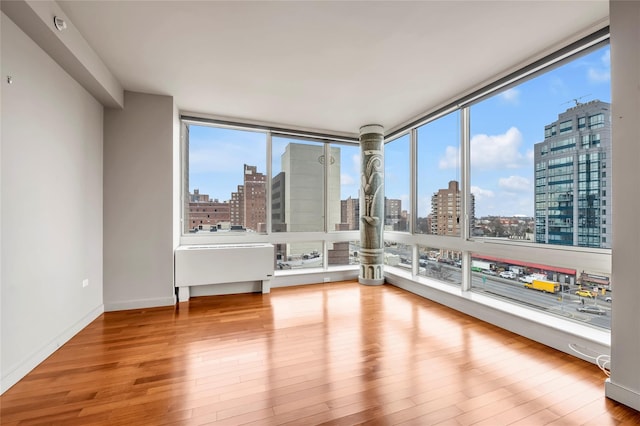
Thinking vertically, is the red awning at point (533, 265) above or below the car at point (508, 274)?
above

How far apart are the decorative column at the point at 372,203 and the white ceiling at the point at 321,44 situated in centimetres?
111

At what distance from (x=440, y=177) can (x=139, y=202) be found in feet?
14.2

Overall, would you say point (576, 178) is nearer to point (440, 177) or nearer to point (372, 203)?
point (440, 177)

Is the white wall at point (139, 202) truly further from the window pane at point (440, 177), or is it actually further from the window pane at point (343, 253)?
the window pane at point (440, 177)

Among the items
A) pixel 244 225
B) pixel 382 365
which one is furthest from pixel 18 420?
pixel 244 225

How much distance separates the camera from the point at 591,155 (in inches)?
95.9

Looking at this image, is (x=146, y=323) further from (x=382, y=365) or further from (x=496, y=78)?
(x=496, y=78)

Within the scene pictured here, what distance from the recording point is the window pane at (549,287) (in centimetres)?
243

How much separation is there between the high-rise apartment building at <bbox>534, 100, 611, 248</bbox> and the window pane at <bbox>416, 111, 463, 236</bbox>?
989 millimetres

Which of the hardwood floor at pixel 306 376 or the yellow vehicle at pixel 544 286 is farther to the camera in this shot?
the yellow vehicle at pixel 544 286

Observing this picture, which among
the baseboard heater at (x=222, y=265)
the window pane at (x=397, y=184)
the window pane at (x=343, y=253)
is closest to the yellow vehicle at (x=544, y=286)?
the window pane at (x=397, y=184)

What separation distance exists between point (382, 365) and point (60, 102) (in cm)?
386

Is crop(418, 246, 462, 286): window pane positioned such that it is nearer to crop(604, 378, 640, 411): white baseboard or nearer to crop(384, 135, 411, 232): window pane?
crop(384, 135, 411, 232): window pane

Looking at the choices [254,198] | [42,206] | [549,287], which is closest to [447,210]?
[549,287]
